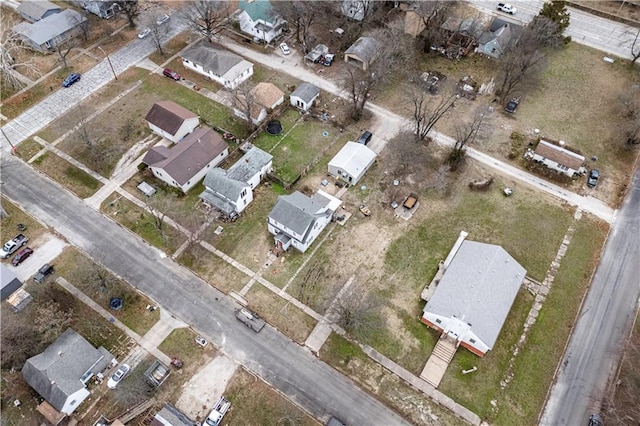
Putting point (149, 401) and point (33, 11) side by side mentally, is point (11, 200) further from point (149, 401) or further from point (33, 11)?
point (33, 11)

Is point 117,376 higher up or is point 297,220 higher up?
point 297,220

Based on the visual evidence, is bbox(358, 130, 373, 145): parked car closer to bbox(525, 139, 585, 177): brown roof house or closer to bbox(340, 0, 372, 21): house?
bbox(525, 139, 585, 177): brown roof house

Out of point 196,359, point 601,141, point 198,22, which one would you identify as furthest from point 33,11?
point 601,141

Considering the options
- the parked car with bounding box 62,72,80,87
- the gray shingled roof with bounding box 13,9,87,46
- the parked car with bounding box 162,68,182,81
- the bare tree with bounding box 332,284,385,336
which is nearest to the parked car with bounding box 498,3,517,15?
the parked car with bounding box 162,68,182,81

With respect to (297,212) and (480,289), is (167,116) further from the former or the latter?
→ (480,289)

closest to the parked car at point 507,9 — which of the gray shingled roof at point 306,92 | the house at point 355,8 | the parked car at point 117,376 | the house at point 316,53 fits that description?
the house at point 355,8

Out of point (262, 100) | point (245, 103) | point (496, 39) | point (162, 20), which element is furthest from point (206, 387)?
point (496, 39)
